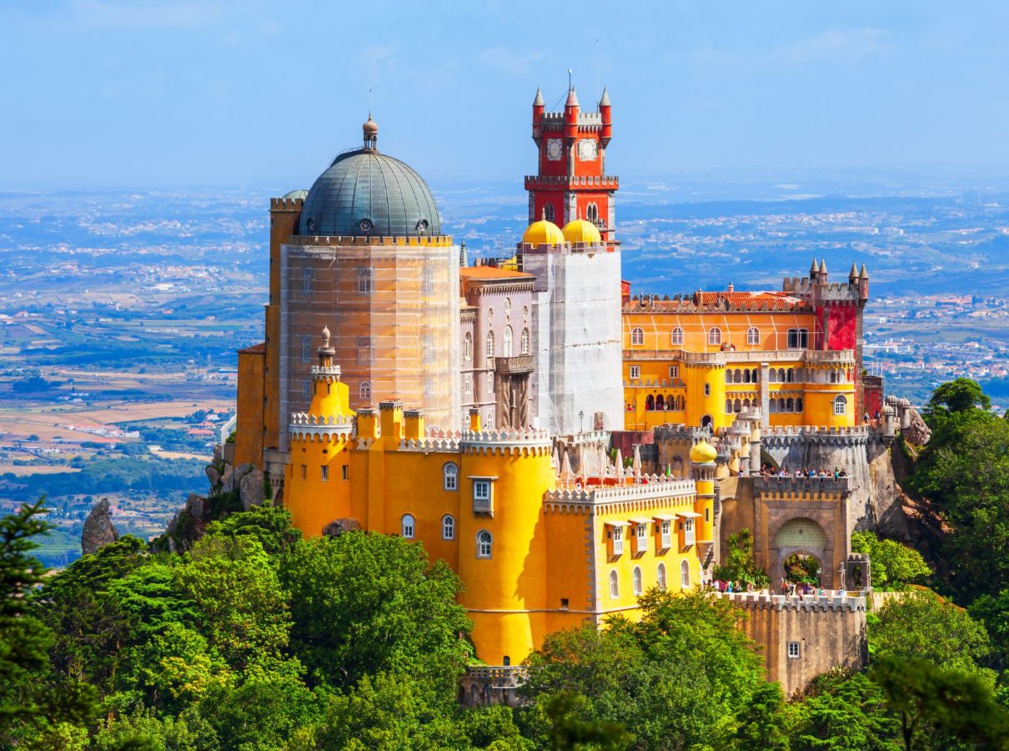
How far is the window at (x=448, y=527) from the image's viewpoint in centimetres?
10875

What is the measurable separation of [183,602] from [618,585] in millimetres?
16890

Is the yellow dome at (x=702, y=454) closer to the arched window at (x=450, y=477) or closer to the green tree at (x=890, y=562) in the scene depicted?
the green tree at (x=890, y=562)

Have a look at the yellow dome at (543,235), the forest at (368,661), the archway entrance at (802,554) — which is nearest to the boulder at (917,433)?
the yellow dome at (543,235)

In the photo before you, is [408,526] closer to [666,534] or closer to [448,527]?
[448,527]

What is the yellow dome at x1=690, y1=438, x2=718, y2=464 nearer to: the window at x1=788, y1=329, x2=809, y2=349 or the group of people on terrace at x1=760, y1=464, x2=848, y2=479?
the group of people on terrace at x1=760, y1=464, x2=848, y2=479

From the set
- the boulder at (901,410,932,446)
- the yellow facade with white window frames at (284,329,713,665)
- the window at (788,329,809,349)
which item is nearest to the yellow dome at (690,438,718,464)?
the yellow facade with white window frames at (284,329,713,665)

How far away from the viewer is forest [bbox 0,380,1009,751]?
99.8 m

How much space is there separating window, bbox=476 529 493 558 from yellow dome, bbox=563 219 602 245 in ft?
94.1

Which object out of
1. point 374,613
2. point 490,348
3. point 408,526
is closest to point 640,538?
point 408,526

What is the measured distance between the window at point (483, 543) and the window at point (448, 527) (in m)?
1.93

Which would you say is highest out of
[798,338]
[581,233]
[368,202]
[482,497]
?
[581,233]

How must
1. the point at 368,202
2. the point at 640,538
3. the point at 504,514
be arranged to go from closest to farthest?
the point at 504,514 < the point at 640,538 < the point at 368,202

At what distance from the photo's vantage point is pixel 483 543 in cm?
10700

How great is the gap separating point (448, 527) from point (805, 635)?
1473 centimetres
